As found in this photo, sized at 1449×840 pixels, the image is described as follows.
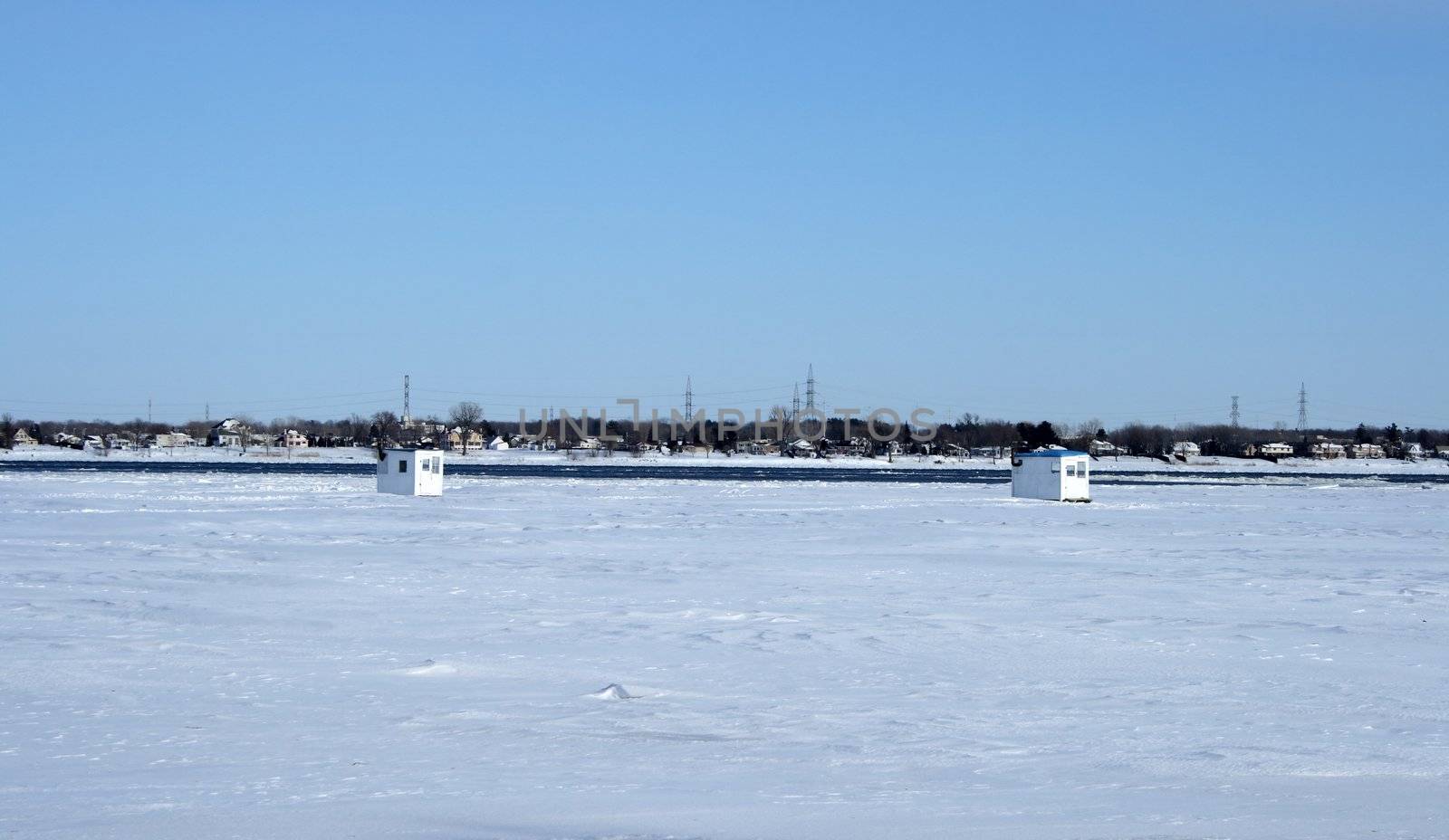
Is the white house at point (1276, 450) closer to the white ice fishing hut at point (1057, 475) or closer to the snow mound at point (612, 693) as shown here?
the white ice fishing hut at point (1057, 475)

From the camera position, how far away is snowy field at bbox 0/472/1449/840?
638 cm

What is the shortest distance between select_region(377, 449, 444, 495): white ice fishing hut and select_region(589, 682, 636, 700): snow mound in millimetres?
35698

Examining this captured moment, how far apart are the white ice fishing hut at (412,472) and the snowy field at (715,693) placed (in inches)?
907

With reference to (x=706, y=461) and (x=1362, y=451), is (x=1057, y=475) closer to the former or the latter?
(x=706, y=461)

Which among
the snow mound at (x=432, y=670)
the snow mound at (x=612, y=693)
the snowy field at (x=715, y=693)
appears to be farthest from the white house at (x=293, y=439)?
the snow mound at (x=612, y=693)

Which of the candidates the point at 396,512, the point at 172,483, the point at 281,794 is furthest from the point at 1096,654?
the point at 172,483

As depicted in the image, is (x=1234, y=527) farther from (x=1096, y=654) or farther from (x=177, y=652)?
(x=177, y=652)

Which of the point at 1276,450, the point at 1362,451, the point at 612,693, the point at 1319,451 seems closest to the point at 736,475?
the point at 612,693

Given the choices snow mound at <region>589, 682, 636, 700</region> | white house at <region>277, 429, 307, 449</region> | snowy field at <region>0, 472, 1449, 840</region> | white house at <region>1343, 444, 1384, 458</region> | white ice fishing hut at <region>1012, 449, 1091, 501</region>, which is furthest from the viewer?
white house at <region>1343, 444, 1384, 458</region>

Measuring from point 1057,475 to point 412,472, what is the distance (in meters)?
21.2

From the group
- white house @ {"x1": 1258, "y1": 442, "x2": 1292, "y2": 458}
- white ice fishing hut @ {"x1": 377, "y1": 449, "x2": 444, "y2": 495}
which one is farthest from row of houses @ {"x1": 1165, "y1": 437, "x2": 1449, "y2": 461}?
white ice fishing hut @ {"x1": 377, "y1": 449, "x2": 444, "y2": 495}

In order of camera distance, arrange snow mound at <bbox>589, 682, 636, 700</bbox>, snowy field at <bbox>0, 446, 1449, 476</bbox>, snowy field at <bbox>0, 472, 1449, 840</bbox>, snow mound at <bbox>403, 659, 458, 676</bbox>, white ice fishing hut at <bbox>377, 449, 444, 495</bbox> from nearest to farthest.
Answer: snowy field at <bbox>0, 472, 1449, 840</bbox> < snow mound at <bbox>589, 682, 636, 700</bbox> < snow mound at <bbox>403, 659, 458, 676</bbox> < white ice fishing hut at <bbox>377, 449, 444, 495</bbox> < snowy field at <bbox>0, 446, 1449, 476</bbox>

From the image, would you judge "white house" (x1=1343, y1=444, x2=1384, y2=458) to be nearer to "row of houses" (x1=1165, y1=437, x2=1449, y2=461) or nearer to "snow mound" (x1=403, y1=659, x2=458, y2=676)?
"row of houses" (x1=1165, y1=437, x2=1449, y2=461)

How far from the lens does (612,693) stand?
9.27 meters
